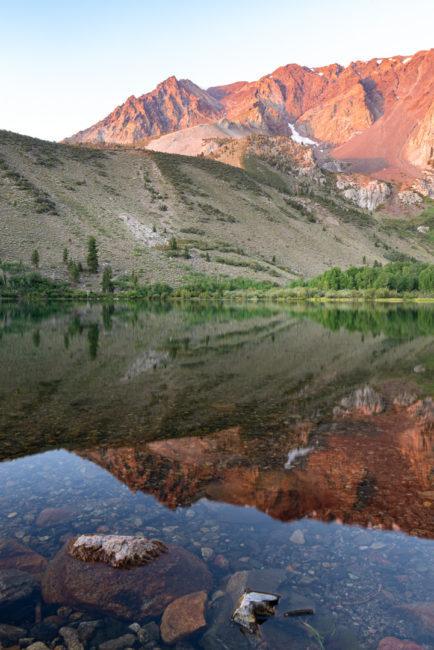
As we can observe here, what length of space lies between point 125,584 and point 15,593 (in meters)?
1.10

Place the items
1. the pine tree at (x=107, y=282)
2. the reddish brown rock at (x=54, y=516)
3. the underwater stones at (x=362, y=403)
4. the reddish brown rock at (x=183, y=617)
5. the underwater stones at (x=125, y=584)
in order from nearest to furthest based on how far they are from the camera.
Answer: the reddish brown rock at (x=183, y=617) < the underwater stones at (x=125, y=584) < the reddish brown rock at (x=54, y=516) < the underwater stones at (x=362, y=403) < the pine tree at (x=107, y=282)

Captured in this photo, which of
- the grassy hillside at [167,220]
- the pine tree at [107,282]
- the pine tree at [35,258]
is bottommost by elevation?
the pine tree at [107,282]

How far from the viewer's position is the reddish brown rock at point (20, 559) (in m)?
4.58

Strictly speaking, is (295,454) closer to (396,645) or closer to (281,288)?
(396,645)

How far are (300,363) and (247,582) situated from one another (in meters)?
14.0

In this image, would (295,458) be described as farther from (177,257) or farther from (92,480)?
(177,257)

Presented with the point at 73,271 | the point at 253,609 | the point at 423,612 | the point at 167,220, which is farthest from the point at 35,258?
the point at 423,612

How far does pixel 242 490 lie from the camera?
6.40 meters

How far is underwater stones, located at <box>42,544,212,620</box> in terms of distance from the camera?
411 centimetres

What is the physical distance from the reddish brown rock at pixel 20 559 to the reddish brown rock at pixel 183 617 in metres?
1.53

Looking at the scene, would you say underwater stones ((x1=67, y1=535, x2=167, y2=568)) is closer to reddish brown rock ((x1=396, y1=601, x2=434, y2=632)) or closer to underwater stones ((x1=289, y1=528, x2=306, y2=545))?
underwater stones ((x1=289, y1=528, x2=306, y2=545))

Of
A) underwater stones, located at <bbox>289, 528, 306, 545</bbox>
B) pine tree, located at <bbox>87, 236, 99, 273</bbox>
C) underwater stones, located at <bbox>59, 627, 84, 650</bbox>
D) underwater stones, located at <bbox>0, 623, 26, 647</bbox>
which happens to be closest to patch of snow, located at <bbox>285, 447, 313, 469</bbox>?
underwater stones, located at <bbox>289, 528, 306, 545</bbox>

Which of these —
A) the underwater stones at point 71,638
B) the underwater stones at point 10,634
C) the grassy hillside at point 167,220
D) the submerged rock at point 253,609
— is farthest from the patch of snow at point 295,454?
the grassy hillside at point 167,220

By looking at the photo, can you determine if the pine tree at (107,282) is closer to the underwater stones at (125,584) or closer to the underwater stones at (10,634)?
the underwater stones at (125,584)
